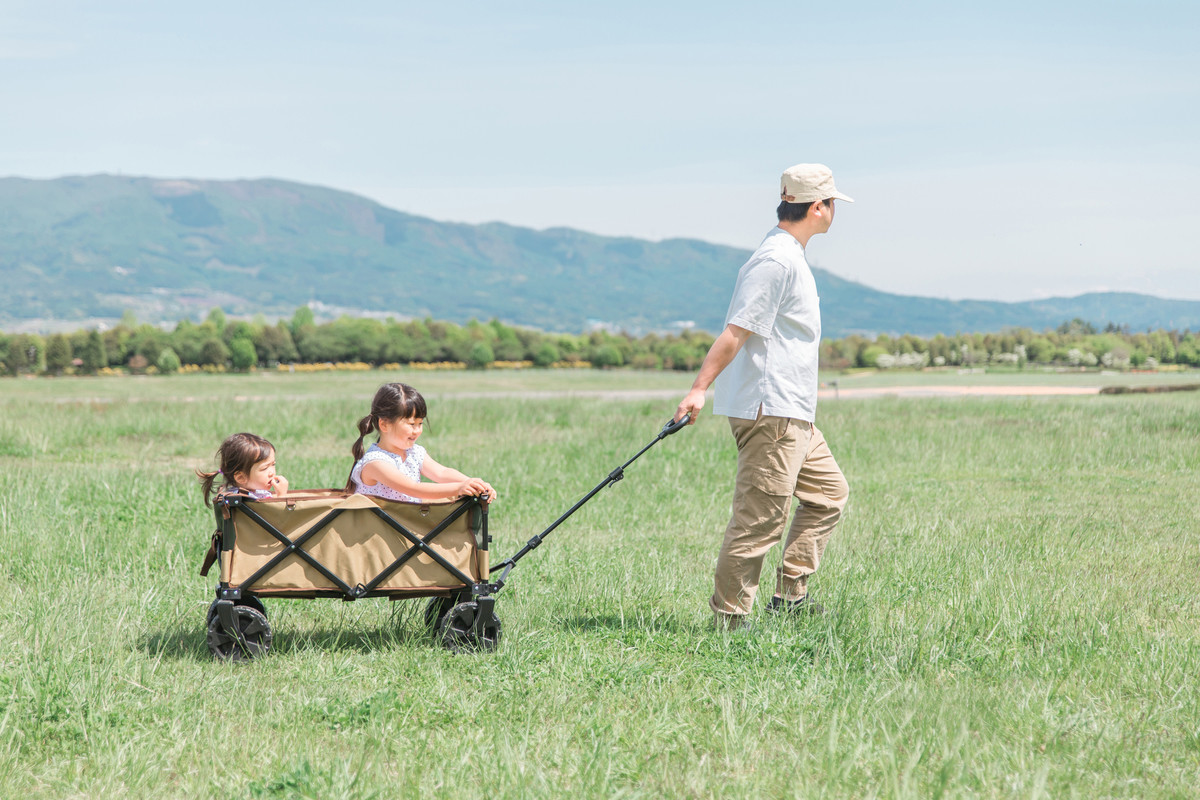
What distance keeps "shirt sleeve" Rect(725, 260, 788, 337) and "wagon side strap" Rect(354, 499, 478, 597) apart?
4.76 ft

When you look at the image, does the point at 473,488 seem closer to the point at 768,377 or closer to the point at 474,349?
the point at 768,377

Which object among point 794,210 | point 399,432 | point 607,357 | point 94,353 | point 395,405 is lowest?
point 94,353

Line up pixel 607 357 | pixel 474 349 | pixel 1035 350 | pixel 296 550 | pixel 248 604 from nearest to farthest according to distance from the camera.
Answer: pixel 296 550 < pixel 248 604 < pixel 1035 350 < pixel 474 349 < pixel 607 357

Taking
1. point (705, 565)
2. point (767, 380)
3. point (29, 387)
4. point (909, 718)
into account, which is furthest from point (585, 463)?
point (29, 387)

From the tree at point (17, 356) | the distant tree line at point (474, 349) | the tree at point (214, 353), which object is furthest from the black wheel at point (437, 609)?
the tree at point (214, 353)

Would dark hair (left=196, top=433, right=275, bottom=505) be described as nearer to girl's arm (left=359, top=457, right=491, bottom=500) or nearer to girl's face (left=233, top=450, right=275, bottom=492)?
girl's face (left=233, top=450, right=275, bottom=492)

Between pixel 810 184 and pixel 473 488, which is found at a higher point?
pixel 810 184

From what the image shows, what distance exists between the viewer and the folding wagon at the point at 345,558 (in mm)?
4172

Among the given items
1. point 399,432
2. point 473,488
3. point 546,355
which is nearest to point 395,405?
point 399,432

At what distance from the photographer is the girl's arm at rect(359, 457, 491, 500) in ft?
14.1

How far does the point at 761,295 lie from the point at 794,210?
0.50m

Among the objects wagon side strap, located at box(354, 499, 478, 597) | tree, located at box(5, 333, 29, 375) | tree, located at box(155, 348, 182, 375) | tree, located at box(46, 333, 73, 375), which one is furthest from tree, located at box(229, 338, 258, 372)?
wagon side strap, located at box(354, 499, 478, 597)

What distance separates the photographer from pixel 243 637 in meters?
4.22

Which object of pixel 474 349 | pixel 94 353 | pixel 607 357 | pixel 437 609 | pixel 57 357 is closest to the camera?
pixel 437 609
